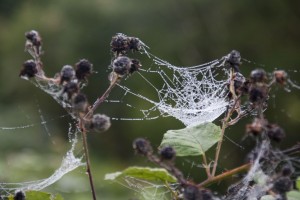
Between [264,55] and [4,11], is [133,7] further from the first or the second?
[4,11]

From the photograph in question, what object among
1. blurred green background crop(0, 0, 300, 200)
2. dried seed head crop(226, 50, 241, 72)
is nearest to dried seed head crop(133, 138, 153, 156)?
dried seed head crop(226, 50, 241, 72)

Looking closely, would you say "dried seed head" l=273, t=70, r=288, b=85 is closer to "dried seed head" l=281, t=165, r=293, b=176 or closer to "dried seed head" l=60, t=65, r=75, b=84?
"dried seed head" l=281, t=165, r=293, b=176

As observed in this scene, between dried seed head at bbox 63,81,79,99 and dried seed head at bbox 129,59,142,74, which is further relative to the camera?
dried seed head at bbox 129,59,142,74

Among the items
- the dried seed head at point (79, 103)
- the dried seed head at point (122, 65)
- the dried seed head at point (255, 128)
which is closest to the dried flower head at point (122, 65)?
the dried seed head at point (122, 65)

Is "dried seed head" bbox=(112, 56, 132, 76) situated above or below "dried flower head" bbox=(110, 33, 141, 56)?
below

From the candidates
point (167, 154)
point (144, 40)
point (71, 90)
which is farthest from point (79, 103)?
point (144, 40)

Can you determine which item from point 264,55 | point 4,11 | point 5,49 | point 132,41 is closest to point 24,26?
point 5,49

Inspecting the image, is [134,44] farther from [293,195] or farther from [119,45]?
[293,195]
